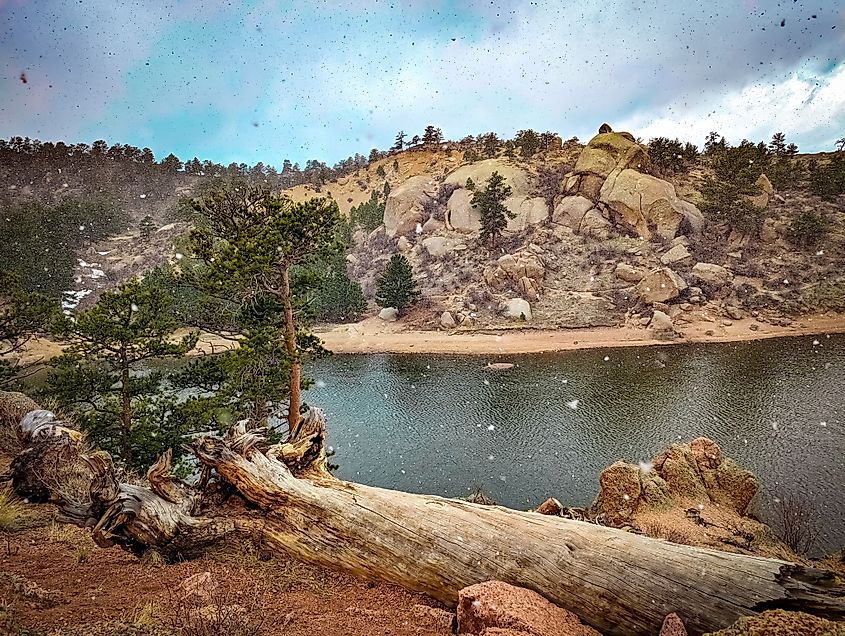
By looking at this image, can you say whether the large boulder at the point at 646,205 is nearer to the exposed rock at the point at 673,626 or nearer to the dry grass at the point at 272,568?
the exposed rock at the point at 673,626

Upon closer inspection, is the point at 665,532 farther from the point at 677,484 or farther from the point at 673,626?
the point at 673,626

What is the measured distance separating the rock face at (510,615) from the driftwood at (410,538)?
0.22 m

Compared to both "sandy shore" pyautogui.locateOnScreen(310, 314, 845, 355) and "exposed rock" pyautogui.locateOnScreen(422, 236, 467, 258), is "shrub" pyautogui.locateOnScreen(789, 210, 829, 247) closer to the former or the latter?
"sandy shore" pyautogui.locateOnScreen(310, 314, 845, 355)

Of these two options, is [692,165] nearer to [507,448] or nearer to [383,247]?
[383,247]

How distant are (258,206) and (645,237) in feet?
130

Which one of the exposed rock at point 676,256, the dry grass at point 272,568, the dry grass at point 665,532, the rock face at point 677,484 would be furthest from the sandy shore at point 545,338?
the dry grass at point 272,568

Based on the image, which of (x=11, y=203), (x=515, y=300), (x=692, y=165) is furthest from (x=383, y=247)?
(x=11, y=203)

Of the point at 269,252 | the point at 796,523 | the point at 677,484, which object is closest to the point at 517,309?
the point at 677,484

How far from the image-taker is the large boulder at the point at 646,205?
4250 cm

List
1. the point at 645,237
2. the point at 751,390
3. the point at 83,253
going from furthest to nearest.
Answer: the point at 83,253 → the point at 645,237 → the point at 751,390

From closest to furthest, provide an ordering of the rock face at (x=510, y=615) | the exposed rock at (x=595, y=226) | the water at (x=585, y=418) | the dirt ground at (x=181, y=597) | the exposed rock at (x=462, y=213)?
the dirt ground at (x=181, y=597) → the rock face at (x=510, y=615) → the water at (x=585, y=418) → the exposed rock at (x=595, y=226) → the exposed rock at (x=462, y=213)

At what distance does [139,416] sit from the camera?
38.5 ft

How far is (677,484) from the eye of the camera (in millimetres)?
11875

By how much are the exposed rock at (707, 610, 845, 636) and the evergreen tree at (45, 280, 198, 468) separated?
1188 cm
